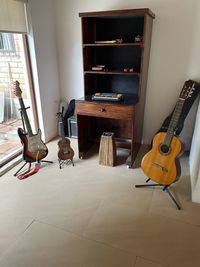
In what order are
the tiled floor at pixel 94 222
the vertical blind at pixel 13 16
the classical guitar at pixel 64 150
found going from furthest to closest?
the classical guitar at pixel 64 150 → the vertical blind at pixel 13 16 → the tiled floor at pixel 94 222

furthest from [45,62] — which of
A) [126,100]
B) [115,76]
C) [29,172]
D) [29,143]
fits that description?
[29,172]

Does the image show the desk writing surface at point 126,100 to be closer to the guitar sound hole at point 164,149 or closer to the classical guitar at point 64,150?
the classical guitar at point 64,150

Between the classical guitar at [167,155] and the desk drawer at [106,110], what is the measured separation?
45 cm

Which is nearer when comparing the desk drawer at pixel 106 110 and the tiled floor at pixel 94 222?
the tiled floor at pixel 94 222

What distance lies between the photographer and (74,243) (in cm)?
156

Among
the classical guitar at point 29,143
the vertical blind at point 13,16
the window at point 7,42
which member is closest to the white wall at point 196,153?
the classical guitar at point 29,143

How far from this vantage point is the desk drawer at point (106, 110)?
2250 mm

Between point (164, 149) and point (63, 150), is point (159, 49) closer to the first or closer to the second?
point (164, 149)

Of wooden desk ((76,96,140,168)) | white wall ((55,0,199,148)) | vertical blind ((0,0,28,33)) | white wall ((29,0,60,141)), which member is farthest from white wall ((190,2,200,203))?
vertical blind ((0,0,28,33))

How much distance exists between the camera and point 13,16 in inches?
91.7

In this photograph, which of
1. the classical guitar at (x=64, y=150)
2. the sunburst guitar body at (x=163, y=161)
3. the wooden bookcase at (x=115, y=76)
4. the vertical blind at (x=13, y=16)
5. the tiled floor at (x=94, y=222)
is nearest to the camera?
the tiled floor at (x=94, y=222)

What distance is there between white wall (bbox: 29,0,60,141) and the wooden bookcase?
0.65m

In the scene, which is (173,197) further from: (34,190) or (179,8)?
(179,8)

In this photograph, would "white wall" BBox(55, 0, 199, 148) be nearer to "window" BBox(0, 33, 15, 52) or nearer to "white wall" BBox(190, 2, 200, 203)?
"white wall" BBox(190, 2, 200, 203)
